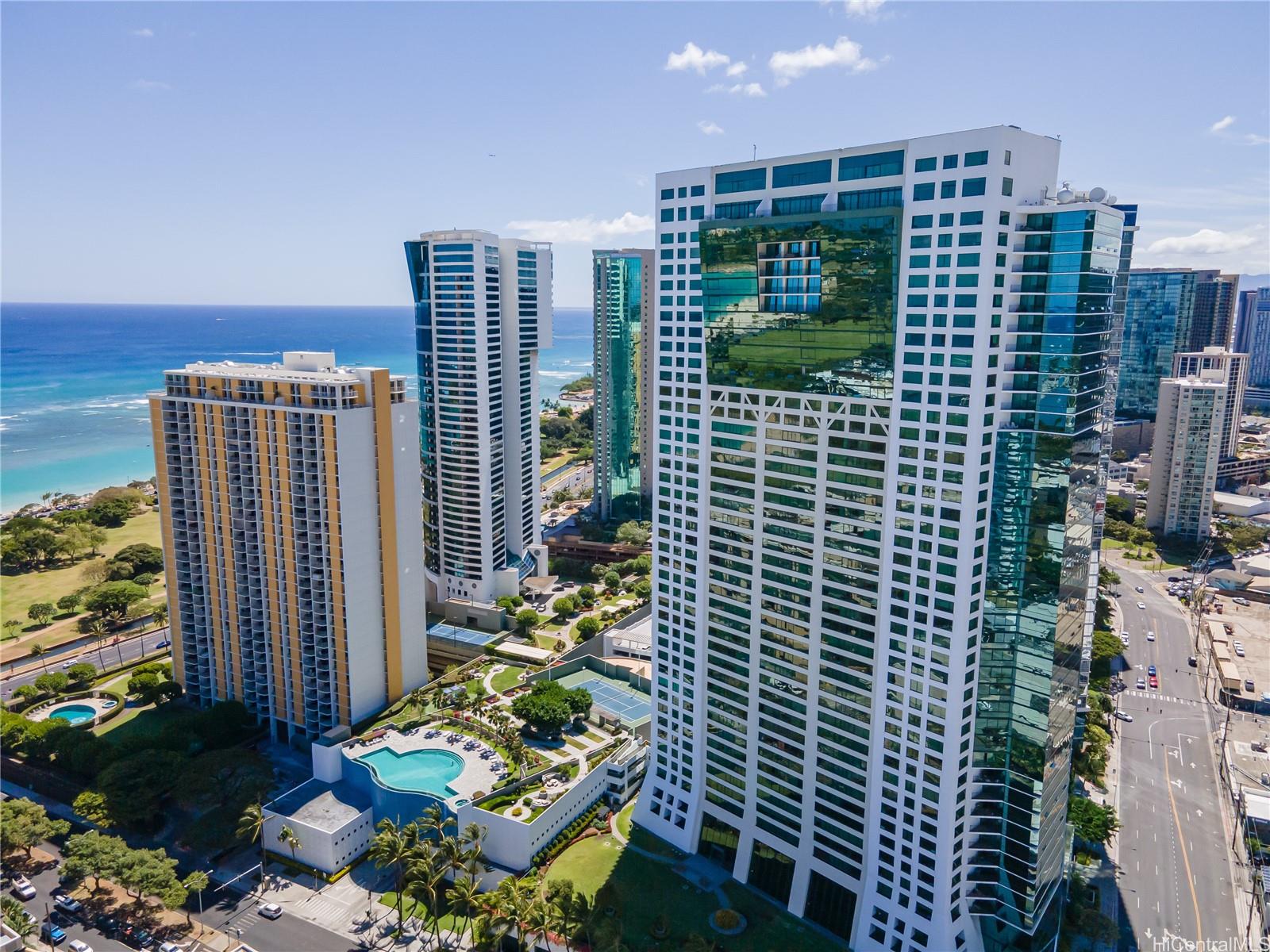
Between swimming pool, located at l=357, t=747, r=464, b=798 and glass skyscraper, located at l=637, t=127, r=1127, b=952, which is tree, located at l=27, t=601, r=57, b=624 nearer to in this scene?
swimming pool, located at l=357, t=747, r=464, b=798

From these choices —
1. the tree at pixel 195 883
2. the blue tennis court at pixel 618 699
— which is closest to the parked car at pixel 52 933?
the tree at pixel 195 883

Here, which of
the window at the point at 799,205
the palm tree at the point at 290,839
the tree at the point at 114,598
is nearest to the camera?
the window at the point at 799,205

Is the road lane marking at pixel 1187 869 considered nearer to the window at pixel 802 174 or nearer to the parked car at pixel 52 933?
the window at pixel 802 174

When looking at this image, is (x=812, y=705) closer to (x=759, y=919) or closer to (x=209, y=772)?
(x=759, y=919)

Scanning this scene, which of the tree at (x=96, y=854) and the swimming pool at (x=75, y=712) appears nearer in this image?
the tree at (x=96, y=854)

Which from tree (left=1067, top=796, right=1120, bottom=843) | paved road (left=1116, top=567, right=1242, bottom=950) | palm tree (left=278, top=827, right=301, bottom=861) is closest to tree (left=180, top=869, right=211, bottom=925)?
palm tree (left=278, top=827, right=301, bottom=861)

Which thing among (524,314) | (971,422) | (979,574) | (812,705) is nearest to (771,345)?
(971,422)
